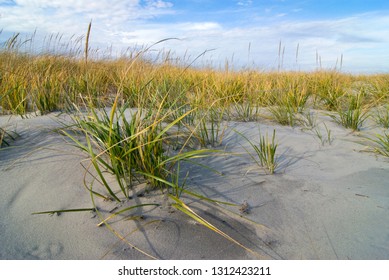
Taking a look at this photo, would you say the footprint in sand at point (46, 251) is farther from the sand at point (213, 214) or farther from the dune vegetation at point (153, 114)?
the dune vegetation at point (153, 114)

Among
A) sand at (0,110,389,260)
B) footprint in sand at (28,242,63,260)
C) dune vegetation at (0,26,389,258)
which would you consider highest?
dune vegetation at (0,26,389,258)

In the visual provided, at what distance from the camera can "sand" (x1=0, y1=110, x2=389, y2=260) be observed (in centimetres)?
104

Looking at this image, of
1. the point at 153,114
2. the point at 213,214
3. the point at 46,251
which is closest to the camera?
the point at 46,251

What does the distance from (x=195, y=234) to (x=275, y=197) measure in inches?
20.3

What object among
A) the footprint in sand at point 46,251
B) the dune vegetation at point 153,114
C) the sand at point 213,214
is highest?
the dune vegetation at point 153,114

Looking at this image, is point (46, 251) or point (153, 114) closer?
point (46, 251)

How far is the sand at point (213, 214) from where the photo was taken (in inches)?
40.8

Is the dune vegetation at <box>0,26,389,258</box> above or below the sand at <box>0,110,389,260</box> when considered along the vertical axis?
above

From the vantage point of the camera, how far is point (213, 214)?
1228mm

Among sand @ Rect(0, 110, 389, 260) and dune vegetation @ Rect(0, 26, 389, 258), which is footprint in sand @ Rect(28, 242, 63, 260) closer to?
sand @ Rect(0, 110, 389, 260)

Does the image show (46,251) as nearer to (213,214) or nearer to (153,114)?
(213,214)

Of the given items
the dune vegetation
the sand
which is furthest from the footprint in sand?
the dune vegetation

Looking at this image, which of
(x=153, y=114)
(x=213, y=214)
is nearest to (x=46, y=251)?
(x=213, y=214)

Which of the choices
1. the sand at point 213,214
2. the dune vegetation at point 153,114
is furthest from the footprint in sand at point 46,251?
the dune vegetation at point 153,114
